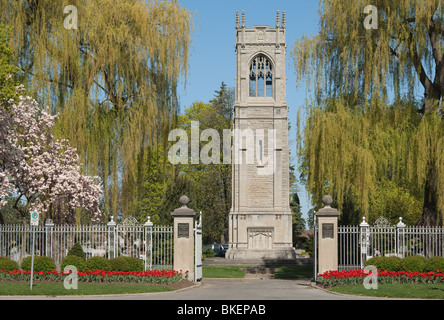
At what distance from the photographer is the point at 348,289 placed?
19.0m

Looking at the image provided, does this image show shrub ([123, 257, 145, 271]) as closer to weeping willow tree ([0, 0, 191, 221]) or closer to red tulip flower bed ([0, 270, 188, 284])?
red tulip flower bed ([0, 270, 188, 284])

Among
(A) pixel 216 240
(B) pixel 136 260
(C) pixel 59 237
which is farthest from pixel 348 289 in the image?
(A) pixel 216 240

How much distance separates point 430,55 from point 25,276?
56.3 feet

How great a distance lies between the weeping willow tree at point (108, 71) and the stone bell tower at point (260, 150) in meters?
19.6

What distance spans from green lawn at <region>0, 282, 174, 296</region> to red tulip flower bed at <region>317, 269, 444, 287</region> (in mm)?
5545

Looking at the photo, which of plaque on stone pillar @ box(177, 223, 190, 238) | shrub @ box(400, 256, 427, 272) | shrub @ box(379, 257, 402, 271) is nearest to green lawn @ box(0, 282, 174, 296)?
plaque on stone pillar @ box(177, 223, 190, 238)

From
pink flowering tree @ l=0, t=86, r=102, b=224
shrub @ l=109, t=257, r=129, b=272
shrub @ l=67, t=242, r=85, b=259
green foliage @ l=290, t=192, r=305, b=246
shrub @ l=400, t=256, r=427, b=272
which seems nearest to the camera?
shrub @ l=400, t=256, r=427, b=272

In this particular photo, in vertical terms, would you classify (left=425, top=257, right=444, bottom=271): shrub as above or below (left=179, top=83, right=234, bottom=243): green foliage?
below

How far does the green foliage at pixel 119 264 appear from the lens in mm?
21750

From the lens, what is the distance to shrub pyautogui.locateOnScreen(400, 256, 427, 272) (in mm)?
21391

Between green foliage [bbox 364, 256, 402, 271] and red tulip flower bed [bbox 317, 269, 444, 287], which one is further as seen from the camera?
green foliage [bbox 364, 256, 402, 271]

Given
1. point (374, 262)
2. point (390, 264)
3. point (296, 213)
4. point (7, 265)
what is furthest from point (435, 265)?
point (296, 213)

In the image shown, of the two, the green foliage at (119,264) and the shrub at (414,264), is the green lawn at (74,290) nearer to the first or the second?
the green foliage at (119,264)

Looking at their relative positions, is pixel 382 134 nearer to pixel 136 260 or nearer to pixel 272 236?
pixel 136 260
